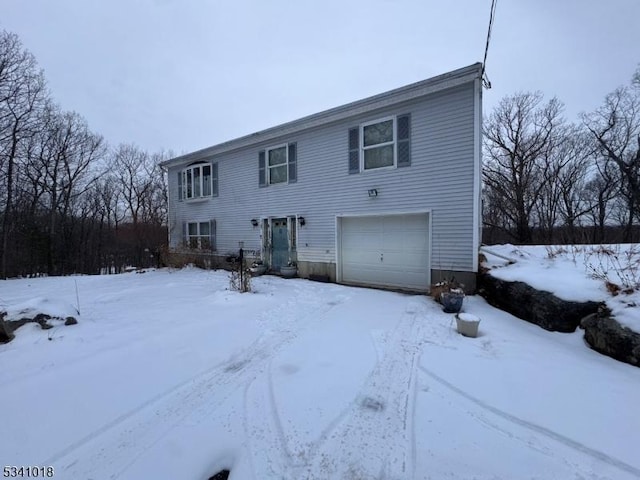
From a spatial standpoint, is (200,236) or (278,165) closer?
(278,165)

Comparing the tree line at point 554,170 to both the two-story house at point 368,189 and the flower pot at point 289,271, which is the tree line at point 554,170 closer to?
the two-story house at point 368,189

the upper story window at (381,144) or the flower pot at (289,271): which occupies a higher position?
the upper story window at (381,144)

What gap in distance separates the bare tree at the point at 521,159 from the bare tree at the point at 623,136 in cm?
209

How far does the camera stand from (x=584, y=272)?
4969mm

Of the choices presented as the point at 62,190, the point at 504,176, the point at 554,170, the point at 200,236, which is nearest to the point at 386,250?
the point at 200,236

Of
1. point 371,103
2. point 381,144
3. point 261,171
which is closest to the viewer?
point 371,103

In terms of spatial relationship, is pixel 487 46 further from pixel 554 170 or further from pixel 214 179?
pixel 554 170

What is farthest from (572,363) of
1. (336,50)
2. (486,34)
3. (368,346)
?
(336,50)

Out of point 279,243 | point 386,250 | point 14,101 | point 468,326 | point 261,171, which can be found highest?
point 14,101

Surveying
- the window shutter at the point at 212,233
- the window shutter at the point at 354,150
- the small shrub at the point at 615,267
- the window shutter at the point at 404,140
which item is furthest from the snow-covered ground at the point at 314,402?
the window shutter at the point at 212,233

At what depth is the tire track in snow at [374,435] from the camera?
196cm

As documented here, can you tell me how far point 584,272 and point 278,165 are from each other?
29.3 feet

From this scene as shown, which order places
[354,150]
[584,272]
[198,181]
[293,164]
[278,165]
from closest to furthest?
[584,272]
[354,150]
[293,164]
[278,165]
[198,181]

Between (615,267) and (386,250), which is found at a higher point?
(386,250)
